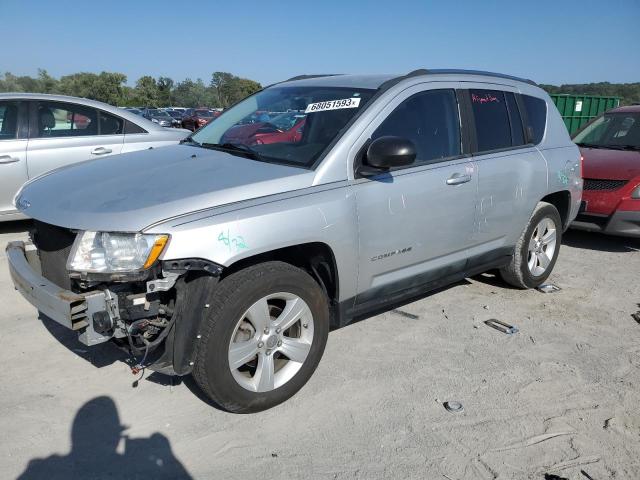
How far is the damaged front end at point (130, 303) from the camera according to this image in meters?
2.50

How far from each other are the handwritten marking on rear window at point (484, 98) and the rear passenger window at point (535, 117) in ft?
1.59

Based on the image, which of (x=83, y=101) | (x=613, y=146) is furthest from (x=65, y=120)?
(x=613, y=146)

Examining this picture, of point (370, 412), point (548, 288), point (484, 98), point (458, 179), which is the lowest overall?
point (370, 412)

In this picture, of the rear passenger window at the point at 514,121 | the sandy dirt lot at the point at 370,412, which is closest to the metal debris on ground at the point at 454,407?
the sandy dirt lot at the point at 370,412

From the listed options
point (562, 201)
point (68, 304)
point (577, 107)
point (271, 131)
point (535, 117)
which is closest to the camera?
point (68, 304)

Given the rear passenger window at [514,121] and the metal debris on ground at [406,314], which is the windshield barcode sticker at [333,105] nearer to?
the rear passenger window at [514,121]

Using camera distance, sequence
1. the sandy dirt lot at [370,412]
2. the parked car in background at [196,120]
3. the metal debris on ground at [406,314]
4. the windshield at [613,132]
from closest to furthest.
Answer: the sandy dirt lot at [370,412], the metal debris on ground at [406,314], the windshield at [613,132], the parked car in background at [196,120]

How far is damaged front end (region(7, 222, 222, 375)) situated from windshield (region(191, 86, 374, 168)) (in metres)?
1.06

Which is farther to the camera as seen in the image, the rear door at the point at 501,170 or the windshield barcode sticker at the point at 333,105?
the rear door at the point at 501,170

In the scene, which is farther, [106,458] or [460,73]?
[460,73]

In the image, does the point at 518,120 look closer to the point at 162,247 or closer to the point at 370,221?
the point at 370,221

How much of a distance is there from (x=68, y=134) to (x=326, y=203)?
14.9 feet

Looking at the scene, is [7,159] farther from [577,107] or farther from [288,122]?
[577,107]

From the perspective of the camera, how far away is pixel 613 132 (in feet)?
24.8
